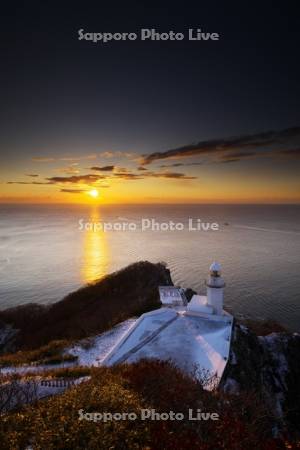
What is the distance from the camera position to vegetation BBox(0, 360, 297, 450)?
6832mm

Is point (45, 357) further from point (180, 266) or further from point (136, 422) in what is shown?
point (180, 266)

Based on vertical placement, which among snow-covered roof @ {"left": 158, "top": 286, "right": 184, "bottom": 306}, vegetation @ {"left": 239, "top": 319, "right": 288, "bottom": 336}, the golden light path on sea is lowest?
vegetation @ {"left": 239, "top": 319, "right": 288, "bottom": 336}

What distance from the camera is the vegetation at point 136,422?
6.83 metres

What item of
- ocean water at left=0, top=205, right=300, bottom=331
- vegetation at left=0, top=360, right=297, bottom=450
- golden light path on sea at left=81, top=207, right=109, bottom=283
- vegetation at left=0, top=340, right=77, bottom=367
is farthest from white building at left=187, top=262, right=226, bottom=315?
golden light path on sea at left=81, top=207, right=109, bottom=283

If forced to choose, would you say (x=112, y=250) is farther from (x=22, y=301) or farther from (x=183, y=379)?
(x=183, y=379)

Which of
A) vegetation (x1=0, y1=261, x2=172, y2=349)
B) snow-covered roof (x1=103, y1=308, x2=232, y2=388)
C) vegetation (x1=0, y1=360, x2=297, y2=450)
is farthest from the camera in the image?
vegetation (x1=0, y1=261, x2=172, y2=349)

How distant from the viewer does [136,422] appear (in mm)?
7586

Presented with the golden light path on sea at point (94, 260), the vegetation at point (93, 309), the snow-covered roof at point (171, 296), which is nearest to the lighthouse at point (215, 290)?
the snow-covered roof at point (171, 296)

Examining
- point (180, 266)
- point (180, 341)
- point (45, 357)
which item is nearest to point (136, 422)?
point (180, 341)

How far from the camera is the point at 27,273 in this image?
58500 millimetres

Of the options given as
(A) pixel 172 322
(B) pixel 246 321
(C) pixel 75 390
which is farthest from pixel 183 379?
(B) pixel 246 321

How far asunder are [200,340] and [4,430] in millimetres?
11732

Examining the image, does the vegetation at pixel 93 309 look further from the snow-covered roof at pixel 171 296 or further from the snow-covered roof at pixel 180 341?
the snow-covered roof at pixel 180 341

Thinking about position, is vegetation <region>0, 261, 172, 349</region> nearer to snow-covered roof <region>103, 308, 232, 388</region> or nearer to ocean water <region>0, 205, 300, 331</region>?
snow-covered roof <region>103, 308, 232, 388</region>
